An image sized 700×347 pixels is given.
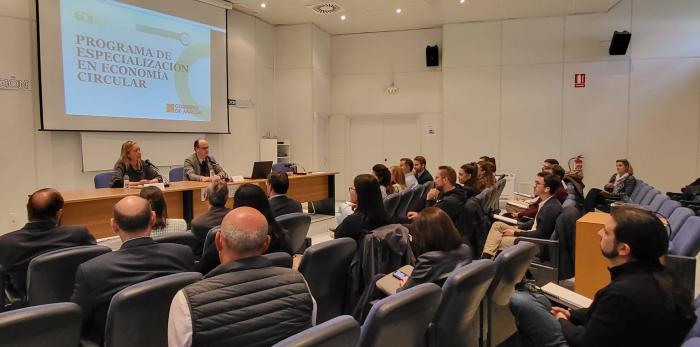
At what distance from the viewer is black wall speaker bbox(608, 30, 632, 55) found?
8734mm

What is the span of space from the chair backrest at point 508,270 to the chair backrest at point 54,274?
2.10m

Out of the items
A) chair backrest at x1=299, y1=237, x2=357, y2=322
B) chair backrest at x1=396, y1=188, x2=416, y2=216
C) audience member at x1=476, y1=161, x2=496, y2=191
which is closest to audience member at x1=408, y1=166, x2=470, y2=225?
chair backrest at x1=396, y1=188, x2=416, y2=216

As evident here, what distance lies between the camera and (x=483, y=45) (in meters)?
9.91

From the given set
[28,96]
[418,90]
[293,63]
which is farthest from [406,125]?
[28,96]

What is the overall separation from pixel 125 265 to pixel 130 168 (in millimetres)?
3673

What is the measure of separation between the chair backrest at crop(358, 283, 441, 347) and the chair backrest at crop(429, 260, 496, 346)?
0.41 ft

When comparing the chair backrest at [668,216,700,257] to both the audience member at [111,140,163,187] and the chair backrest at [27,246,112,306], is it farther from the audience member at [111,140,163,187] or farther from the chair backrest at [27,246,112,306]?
the audience member at [111,140,163,187]

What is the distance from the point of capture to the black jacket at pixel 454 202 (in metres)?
4.55

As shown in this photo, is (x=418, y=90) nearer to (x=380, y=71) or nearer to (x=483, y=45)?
(x=380, y=71)

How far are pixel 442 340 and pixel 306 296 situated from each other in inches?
31.9

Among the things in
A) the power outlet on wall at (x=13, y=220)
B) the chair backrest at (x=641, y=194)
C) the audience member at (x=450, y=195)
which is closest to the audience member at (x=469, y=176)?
the audience member at (x=450, y=195)

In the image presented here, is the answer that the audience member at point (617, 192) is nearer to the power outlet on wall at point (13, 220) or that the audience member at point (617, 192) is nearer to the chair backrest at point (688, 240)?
the chair backrest at point (688, 240)

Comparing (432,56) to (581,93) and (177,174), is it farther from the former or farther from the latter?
(177,174)

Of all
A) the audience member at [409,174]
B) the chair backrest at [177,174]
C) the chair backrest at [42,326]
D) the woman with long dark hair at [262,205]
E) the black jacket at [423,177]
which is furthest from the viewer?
the black jacket at [423,177]
